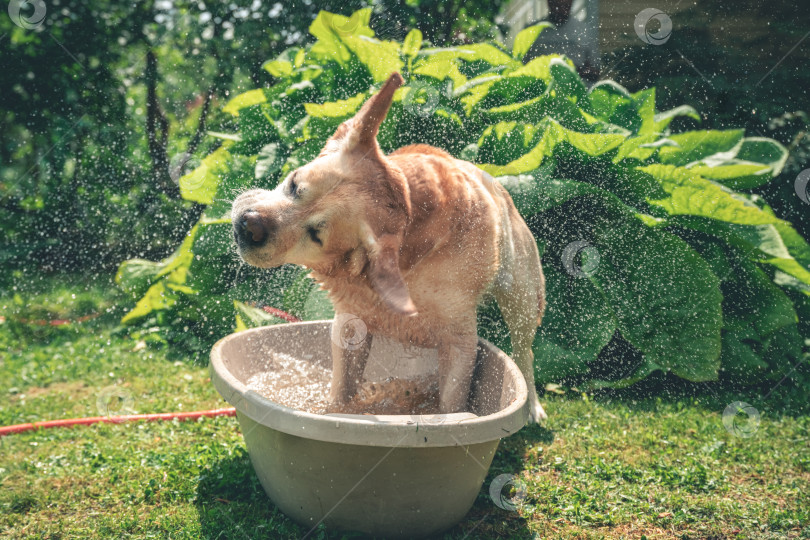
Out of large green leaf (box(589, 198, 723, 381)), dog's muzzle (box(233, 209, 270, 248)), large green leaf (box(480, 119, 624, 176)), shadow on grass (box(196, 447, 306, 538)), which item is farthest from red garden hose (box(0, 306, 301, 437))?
large green leaf (box(589, 198, 723, 381))

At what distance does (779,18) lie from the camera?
5832mm

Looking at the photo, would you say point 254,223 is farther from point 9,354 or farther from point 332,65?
point 9,354

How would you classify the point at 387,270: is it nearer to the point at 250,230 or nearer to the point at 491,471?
the point at 250,230

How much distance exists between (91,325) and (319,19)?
10.1 ft

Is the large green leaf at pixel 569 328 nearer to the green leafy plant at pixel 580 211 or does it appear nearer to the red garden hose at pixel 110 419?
the green leafy plant at pixel 580 211

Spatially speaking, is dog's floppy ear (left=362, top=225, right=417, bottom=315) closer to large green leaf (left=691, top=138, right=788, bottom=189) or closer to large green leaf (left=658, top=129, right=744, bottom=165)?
large green leaf (left=691, top=138, right=788, bottom=189)

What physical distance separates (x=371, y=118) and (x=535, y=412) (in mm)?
1980

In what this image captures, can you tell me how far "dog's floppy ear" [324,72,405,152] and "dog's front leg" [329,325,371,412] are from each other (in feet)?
2.68

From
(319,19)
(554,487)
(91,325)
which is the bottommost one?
(91,325)

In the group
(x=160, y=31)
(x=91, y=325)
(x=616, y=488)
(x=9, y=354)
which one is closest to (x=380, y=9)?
(x=160, y=31)

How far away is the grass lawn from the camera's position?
2416mm

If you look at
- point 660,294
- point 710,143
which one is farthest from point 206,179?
point 710,143

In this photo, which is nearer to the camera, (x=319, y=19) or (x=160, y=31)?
(x=319, y=19)

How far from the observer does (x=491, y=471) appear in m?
2.81
